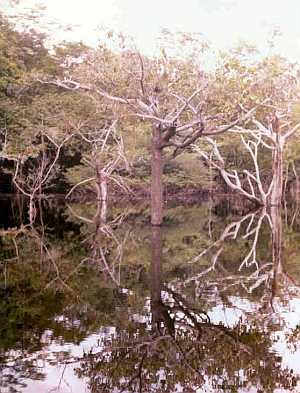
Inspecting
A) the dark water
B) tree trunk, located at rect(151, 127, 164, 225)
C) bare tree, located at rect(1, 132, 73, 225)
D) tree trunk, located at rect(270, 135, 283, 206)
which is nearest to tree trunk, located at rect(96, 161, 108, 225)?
bare tree, located at rect(1, 132, 73, 225)

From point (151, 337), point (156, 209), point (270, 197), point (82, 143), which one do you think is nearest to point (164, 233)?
point (156, 209)

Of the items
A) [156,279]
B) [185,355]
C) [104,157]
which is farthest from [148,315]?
[104,157]

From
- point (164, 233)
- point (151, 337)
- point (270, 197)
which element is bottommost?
point (270, 197)

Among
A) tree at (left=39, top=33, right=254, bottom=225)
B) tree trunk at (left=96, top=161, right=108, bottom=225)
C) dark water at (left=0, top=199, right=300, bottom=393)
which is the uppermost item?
tree at (left=39, top=33, right=254, bottom=225)

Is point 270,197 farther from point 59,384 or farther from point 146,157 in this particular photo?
point 59,384

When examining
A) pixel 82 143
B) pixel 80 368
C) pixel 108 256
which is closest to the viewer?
pixel 80 368

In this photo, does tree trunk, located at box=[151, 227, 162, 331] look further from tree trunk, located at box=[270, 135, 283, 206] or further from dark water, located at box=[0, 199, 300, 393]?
tree trunk, located at box=[270, 135, 283, 206]

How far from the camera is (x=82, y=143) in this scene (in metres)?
31.6

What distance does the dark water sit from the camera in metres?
5.02

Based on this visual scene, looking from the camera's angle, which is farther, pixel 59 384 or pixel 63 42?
Answer: pixel 63 42

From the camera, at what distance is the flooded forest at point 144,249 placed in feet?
17.5

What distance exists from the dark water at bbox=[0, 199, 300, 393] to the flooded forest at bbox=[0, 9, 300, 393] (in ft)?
0.08

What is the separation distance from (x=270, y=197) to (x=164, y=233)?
13.9m

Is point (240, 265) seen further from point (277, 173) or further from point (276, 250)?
point (277, 173)
